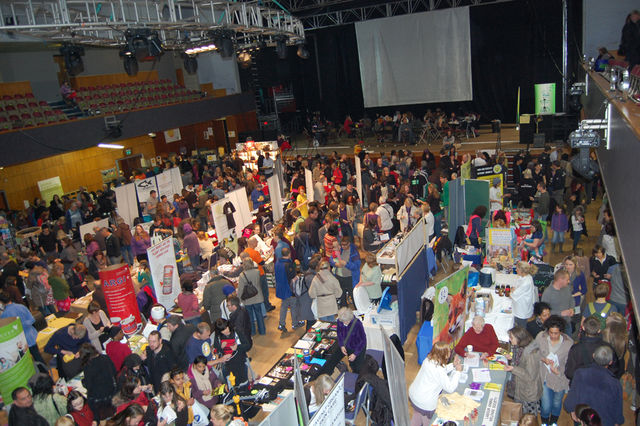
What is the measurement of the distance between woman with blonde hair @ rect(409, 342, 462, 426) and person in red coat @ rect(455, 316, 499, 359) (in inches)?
24.6

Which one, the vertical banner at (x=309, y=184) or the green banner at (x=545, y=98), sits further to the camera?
the green banner at (x=545, y=98)

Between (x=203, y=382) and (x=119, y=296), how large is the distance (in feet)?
8.95

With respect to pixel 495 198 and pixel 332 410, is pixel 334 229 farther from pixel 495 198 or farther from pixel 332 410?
pixel 332 410

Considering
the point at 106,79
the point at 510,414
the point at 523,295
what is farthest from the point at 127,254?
the point at 106,79

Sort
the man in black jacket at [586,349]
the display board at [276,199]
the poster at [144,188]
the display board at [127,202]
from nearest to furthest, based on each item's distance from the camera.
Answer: the man in black jacket at [586,349]
the display board at [276,199]
the display board at [127,202]
the poster at [144,188]

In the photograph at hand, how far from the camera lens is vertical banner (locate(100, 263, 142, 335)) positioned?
733 centimetres

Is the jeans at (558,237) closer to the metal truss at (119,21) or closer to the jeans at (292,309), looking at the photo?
the jeans at (292,309)

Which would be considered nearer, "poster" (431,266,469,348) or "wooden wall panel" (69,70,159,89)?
"poster" (431,266,469,348)

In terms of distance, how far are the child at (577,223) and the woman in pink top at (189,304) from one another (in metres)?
6.61

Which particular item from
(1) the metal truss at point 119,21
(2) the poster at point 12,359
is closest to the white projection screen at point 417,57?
(1) the metal truss at point 119,21

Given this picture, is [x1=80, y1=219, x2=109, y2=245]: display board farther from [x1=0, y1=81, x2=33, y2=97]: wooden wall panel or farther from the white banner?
[x1=0, y1=81, x2=33, y2=97]: wooden wall panel

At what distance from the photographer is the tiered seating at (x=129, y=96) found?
1700cm

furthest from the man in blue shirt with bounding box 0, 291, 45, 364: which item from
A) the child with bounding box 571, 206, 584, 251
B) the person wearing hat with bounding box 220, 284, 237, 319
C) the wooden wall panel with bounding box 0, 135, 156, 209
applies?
the wooden wall panel with bounding box 0, 135, 156, 209

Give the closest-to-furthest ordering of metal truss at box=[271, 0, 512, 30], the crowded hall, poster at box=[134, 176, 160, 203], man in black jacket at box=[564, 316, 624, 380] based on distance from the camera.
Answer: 1. man in black jacket at box=[564, 316, 624, 380]
2. the crowded hall
3. poster at box=[134, 176, 160, 203]
4. metal truss at box=[271, 0, 512, 30]
